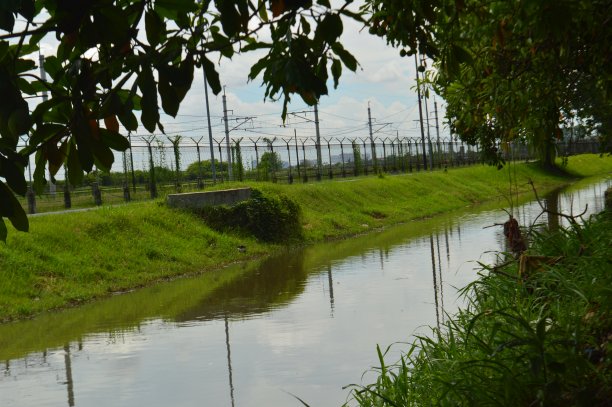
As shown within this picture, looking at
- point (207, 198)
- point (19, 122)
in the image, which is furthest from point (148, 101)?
point (207, 198)

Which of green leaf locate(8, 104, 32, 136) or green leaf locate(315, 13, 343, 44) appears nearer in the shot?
green leaf locate(8, 104, 32, 136)

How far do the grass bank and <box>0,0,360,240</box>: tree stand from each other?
433cm

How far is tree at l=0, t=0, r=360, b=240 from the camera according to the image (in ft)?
8.50

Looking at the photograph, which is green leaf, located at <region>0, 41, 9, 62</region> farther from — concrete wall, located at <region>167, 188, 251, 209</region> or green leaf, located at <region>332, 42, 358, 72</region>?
concrete wall, located at <region>167, 188, 251, 209</region>

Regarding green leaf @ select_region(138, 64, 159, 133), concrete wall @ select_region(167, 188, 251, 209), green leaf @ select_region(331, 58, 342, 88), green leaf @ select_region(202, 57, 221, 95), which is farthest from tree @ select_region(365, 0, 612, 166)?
concrete wall @ select_region(167, 188, 251, 209)

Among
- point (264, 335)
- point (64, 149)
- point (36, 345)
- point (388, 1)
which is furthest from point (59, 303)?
point (64, 149)

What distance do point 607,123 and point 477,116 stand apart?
15.3 feet

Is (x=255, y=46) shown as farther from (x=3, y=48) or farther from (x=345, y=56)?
(x=3, y=48)

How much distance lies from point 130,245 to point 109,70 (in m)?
14.3

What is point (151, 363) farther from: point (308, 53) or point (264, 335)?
point (308, 53)

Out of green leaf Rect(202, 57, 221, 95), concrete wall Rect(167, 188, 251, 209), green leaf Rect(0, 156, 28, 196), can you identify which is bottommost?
concrete wall Rect(167, 188, 251, 209)

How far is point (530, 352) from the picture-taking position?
4.28m

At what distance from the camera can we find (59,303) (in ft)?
42.5

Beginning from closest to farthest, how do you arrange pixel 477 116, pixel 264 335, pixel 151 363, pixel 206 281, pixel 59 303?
pixel 477 116, pixel 151 363, pixel 264 335, pixel 59 303, pixel 206 281
